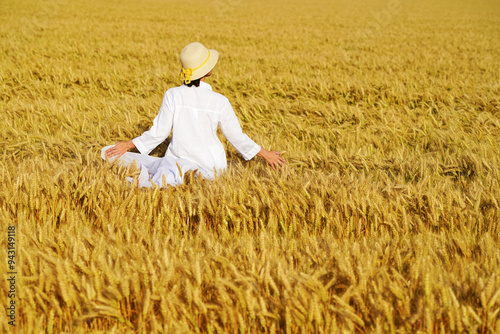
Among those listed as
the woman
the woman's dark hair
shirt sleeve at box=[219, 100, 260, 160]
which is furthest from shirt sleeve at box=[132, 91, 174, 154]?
shirt sleeve at box=[219, 100, 260, 160]

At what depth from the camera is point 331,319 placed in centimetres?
135

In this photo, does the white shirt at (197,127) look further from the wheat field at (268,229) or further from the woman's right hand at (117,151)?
the wheat field at (268,229)

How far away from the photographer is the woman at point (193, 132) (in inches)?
106

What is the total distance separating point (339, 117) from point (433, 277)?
3226mm

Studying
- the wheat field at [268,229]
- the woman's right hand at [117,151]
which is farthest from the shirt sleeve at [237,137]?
the woman's right hand at [117,151]

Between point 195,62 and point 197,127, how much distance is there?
446 millimetres

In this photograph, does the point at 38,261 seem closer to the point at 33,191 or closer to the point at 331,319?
the point at 33,191

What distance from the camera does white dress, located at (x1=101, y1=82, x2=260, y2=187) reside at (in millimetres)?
2758

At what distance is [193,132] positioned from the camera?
2.81 meters

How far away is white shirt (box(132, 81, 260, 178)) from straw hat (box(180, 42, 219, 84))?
0.13 m

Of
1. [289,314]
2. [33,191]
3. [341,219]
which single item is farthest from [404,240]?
[33,191]

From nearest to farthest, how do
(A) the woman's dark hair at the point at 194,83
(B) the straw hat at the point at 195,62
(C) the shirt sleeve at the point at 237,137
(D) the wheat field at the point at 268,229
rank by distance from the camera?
(D) the wheat field at the point at 268,229, (B) the straw hat at the point at 195,62, (A) the woman's dark hair at the point at 194,83, (C) the shirt sleeve at the point at 237,137

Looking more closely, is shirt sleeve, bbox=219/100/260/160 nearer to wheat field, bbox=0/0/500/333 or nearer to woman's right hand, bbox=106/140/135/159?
wheat field, bbox=0/0/500/333

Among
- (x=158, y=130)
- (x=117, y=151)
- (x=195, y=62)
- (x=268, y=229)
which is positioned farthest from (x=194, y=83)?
(x=268, y=229)
